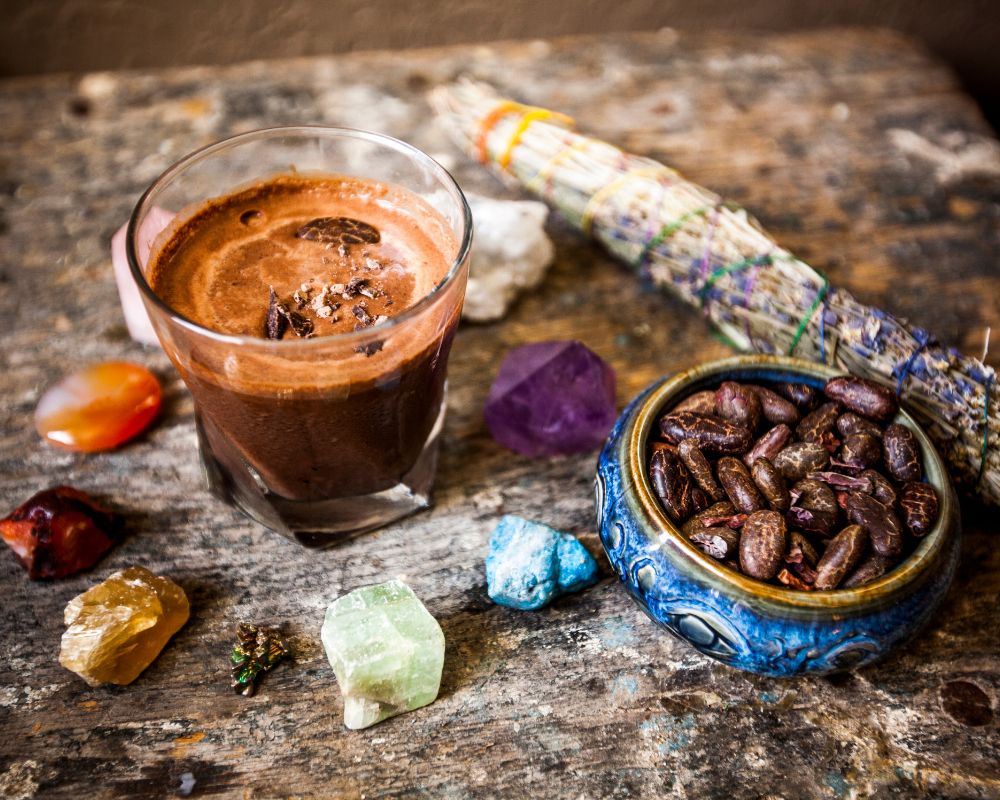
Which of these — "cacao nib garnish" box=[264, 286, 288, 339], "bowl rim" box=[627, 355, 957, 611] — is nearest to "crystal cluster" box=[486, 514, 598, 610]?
"bowl rim" box=[627, 355, 957, 611]

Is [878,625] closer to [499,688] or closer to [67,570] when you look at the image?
[499,688]

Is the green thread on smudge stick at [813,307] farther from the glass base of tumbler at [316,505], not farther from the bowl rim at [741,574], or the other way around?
the glass base of tumbler at [316,505]

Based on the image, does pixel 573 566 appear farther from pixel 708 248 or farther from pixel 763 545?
pixel 708 248

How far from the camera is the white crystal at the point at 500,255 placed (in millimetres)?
1289

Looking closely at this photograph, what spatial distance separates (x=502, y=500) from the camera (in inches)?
43.5

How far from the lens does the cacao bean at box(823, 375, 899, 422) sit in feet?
3.17

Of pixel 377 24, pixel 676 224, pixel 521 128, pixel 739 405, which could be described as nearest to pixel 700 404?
pixel 739 405

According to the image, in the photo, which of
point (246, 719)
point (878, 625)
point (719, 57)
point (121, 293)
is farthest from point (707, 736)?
point (719, 57)

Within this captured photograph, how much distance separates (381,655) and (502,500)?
11.3 inches

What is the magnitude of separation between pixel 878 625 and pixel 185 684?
69 cm

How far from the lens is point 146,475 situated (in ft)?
3.65

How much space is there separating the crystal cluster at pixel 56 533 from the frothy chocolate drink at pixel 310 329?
150 mm

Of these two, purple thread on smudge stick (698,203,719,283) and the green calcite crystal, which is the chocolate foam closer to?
the green calcite crystal

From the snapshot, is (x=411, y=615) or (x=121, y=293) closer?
(x=411, y=615)
